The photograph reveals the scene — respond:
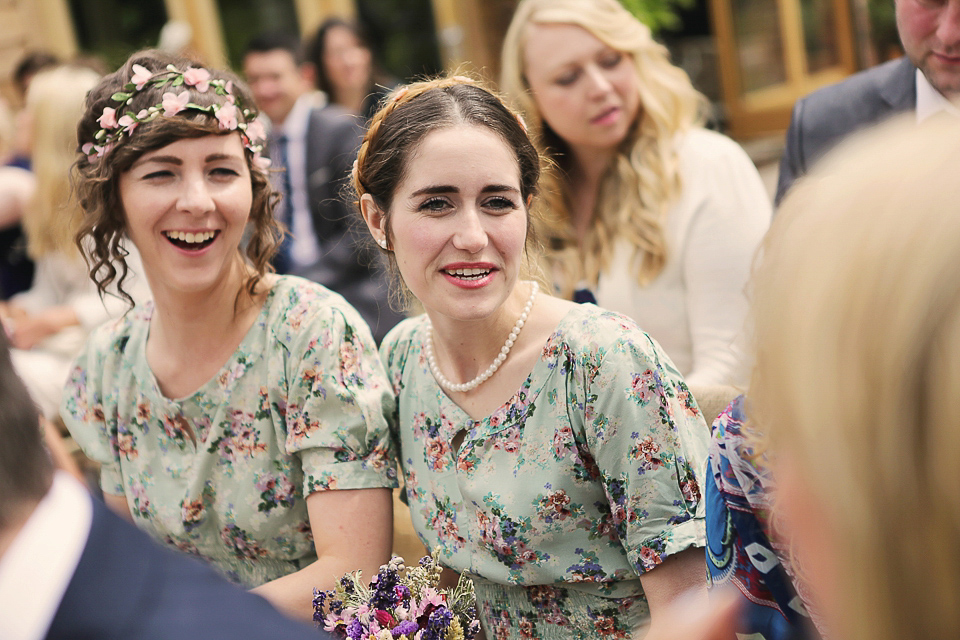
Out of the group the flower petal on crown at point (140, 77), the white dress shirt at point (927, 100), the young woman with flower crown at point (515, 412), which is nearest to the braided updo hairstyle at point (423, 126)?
the young woman with flower crown at point (515, 412)

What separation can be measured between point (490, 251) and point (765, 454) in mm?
687

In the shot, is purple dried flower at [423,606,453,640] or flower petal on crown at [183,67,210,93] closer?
purple dried flower at [423,606,453,640]

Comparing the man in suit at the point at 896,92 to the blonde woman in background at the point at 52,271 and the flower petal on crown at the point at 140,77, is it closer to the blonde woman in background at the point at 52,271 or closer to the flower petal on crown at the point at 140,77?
the flower petal on crown at the point at 140,77

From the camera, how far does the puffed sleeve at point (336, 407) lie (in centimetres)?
176

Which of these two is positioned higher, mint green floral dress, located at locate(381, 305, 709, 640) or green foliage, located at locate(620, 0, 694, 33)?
green foliage, located at locate(620, 0, 694, 33)

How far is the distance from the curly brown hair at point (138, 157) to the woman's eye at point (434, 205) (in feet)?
1.69

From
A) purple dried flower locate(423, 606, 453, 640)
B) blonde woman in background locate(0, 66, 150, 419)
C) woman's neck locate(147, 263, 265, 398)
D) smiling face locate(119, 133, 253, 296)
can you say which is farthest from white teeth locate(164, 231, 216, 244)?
blonde woman in background locate(0, 66, 150, 419)

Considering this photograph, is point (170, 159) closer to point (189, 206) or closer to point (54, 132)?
point (189, 206)

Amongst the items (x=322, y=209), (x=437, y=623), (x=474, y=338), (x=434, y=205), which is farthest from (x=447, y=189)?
(x=322, y=209)

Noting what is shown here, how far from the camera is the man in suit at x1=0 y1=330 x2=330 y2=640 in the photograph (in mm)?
779

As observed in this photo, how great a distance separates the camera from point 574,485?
1.58 meters

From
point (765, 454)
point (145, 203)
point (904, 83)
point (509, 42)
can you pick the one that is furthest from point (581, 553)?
point (509, 42)

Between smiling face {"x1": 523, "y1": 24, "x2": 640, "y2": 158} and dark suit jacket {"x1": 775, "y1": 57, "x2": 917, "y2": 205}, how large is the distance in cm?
49

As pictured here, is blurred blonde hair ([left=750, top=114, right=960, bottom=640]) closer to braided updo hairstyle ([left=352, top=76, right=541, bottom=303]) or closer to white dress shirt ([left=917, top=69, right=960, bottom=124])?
braided updo hairstyle ([left=352, top=76, right=541, bottom=303])
